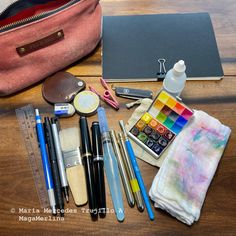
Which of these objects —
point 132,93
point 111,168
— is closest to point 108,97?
point 132,93

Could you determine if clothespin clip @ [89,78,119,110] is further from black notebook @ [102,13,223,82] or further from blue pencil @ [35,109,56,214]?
blue pencil @ [35,109,56,214]

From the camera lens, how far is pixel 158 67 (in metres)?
0.60

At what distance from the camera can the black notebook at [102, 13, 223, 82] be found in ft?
1.95

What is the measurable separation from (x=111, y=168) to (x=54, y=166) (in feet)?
0.34

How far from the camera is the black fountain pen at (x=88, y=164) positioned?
47 centimetres

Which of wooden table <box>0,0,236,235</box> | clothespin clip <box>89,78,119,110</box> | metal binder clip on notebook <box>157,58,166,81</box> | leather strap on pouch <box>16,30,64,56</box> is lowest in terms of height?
wooden table <box>0,0,236,235</box>

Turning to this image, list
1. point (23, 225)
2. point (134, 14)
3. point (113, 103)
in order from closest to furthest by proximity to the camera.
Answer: point (23, 225), point (113, 103), point (134, 14)

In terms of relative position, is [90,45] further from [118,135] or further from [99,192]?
[99,192]

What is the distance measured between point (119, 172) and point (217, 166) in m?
0.18

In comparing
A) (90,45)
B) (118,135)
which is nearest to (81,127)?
(118,135)

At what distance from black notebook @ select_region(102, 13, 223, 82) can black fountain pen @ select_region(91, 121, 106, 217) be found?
0.13 m

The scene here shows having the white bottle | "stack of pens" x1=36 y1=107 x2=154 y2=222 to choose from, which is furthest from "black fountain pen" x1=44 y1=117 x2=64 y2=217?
the white bottle

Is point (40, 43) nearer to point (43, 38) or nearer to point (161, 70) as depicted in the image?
point (43, 38)

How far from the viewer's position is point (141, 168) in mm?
507
